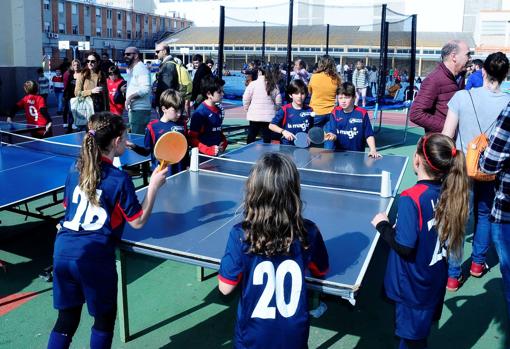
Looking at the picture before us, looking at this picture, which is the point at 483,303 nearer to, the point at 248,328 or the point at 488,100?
the point at 488,100

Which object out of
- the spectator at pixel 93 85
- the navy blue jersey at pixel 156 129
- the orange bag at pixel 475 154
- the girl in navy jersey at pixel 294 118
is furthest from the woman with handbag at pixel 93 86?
the orange bag at pixel 475 154

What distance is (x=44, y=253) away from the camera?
4.53 m

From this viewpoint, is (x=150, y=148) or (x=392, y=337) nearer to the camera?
(x=392, y=337)

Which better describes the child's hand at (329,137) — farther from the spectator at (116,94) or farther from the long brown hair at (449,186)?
the spectator at (116,94)

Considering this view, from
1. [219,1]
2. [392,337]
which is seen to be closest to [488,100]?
[392,337]

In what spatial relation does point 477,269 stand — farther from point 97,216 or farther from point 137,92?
point 137,92

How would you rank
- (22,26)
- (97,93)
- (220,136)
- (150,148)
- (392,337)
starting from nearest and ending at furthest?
1. (392,337)
2. (150,148)
3. (220,136)
4. (97,93)
5. (22,26)

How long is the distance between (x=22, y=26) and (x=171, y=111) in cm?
1061

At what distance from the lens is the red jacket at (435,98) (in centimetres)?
410

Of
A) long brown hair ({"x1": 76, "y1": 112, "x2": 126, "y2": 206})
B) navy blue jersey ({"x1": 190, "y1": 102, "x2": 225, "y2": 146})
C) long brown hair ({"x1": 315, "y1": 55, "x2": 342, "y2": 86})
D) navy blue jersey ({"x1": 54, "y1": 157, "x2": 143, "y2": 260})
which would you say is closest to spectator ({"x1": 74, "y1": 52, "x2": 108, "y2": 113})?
navy blue jersey ({"x1": 190, "y1": 102, "x2": 225, "y2": 146})

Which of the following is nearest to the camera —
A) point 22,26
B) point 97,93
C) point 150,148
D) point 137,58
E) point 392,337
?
point 392,337

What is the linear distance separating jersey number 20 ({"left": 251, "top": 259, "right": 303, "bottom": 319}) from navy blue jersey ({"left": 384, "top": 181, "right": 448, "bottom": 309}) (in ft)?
1.97

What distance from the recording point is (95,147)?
2.43 meters

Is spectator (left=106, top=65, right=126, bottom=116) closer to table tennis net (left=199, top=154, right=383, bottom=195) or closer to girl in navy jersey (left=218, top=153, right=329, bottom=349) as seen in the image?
table tennis net (left=199, top=154, right=383, bottom=195)
